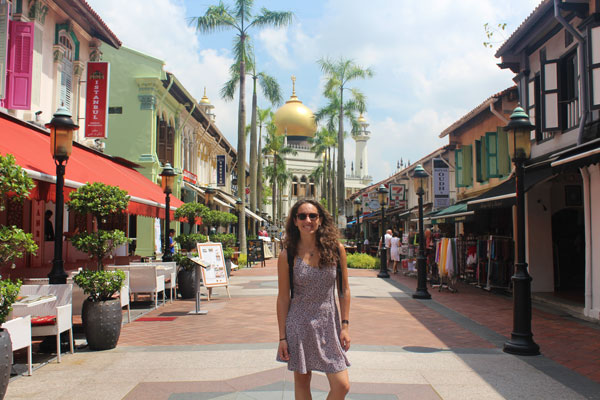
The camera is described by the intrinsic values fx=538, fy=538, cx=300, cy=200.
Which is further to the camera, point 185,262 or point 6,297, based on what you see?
point 185,262

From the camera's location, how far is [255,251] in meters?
25.2

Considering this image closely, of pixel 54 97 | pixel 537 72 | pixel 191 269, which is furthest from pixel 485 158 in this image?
pixel 54 97

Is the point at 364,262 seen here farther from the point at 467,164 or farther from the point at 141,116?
the point at 141,116

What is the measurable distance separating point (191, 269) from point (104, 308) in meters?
5.99

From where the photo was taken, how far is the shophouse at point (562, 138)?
9945mm

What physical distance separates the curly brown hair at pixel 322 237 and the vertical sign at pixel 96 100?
1258 cm

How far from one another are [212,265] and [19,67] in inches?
231

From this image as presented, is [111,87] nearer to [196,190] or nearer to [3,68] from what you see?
[196,190]

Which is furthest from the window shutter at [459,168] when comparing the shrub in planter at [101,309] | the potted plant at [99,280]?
the shrub in planter at [101,309]

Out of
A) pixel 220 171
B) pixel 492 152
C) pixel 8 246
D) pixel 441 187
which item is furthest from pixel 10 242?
pixel 220 171

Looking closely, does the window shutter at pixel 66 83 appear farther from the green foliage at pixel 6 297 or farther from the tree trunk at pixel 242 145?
the green foliage at pixel 6 297

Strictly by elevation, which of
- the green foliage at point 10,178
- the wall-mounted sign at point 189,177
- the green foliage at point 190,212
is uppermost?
the wall-mounted sign at point 189,177

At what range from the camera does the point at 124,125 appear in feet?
75.6

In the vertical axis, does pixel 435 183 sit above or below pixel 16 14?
below
